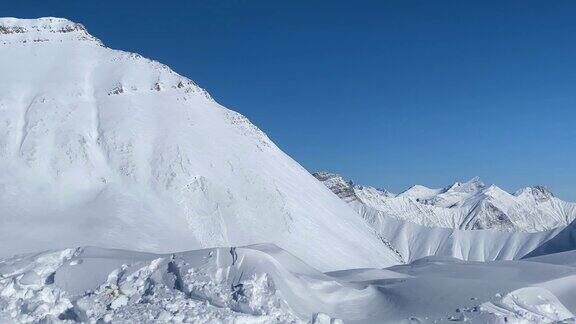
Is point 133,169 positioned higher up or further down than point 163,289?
higher up

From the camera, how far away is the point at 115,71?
47.2m

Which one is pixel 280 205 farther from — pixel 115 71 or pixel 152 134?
pixel 115 71

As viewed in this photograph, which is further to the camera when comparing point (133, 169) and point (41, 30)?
point (41, 30)

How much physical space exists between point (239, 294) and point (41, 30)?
142ft

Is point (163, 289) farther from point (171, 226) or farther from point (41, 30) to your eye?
point (41, 30)

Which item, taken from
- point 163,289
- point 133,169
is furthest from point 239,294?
point 133,169

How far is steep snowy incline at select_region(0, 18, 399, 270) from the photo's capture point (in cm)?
3359

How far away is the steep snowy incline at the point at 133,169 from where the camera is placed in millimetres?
33594

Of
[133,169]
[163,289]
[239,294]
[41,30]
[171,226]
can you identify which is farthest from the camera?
[41,30]

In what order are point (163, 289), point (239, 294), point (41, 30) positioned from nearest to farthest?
1. point (239, 294)
2. point (163, 289)
3. point (41, 30)

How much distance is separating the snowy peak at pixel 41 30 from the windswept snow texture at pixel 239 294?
119 feet

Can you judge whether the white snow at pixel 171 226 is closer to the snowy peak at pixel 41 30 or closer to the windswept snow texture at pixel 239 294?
the windswept snow texture at pixel 239 294

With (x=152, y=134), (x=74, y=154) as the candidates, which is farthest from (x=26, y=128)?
(x=152, y=134)

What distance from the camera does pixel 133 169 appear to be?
3875 centimetres
